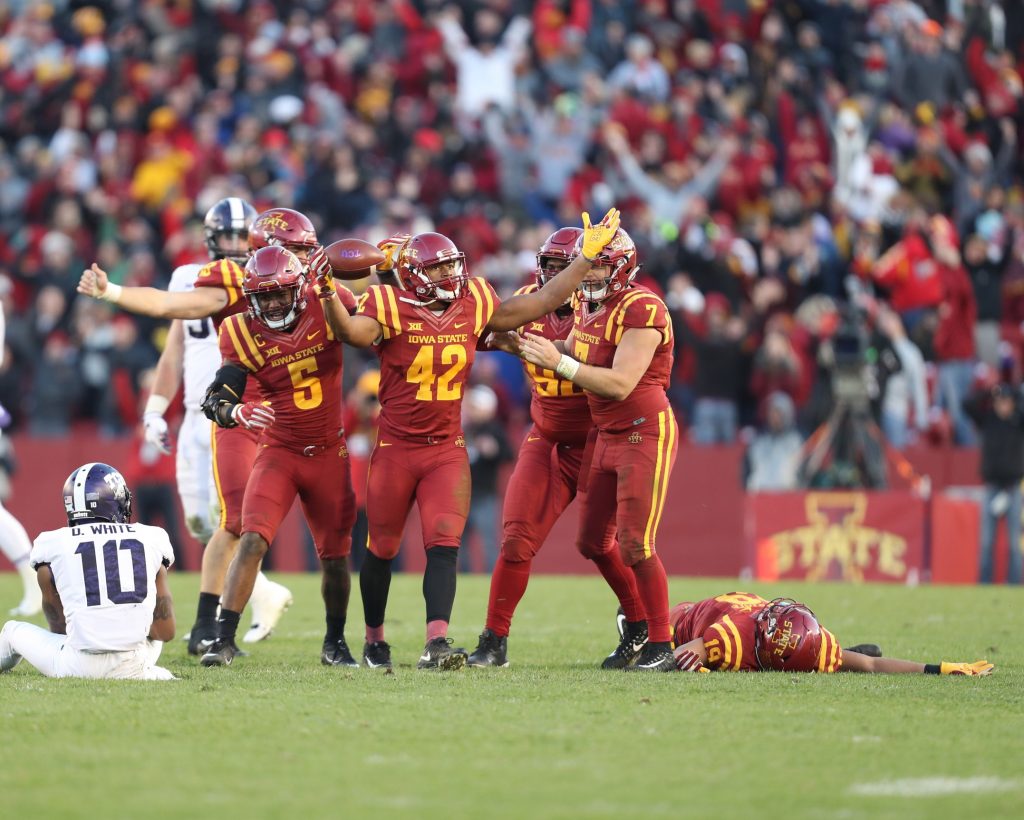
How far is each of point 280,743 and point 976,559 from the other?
11.0 metres

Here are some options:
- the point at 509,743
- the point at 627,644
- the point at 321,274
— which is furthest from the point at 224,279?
the point at 509,743

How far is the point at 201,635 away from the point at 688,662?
2.44 meters

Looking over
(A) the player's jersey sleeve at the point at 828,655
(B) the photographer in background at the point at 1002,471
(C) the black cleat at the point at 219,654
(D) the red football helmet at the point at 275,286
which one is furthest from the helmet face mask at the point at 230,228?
(B) the photographer in background at the point at 1002,471

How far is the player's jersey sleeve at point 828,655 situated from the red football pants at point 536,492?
137cm

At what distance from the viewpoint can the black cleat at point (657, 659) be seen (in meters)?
7.85

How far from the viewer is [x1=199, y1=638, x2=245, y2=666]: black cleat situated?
8031mm

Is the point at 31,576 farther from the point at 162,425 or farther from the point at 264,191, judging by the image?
the point at 264,191

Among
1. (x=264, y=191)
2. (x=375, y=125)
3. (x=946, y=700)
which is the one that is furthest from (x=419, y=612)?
(x=375, y=125)

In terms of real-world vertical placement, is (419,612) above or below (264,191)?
below

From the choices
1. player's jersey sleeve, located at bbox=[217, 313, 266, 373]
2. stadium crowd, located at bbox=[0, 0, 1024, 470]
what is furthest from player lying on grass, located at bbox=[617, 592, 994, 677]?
stadium crowd, located at bbox=[0, 0, 1024, 470]

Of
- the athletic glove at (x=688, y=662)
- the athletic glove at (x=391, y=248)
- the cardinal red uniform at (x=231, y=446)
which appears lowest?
the athletic glove at (x=688, y=662)

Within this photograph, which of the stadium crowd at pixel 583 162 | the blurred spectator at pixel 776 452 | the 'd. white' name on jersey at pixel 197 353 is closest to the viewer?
the 'd. white' name on jersey at pixel 197 353

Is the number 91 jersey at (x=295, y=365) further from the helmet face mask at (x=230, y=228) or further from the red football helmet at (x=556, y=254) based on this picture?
the helmet face mask at (x=230, y=228)

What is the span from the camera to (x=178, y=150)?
19.2m
